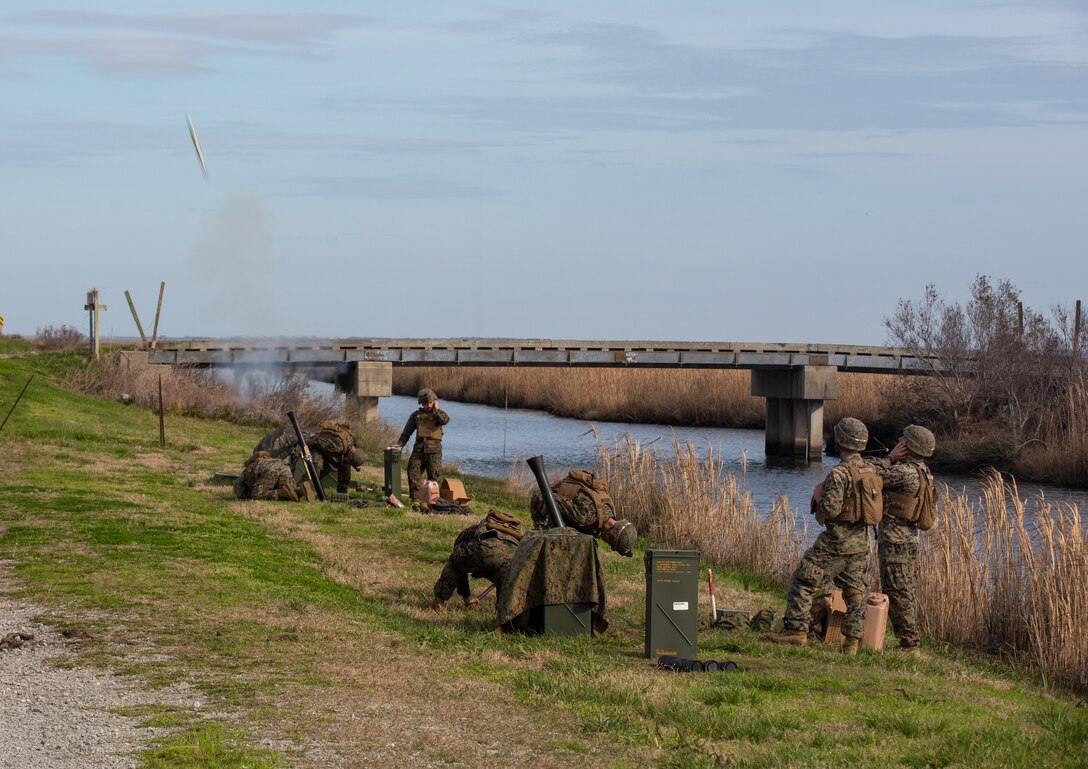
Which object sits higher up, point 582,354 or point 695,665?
point 582,354

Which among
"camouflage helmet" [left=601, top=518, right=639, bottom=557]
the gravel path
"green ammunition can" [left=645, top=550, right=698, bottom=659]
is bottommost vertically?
the gravel path

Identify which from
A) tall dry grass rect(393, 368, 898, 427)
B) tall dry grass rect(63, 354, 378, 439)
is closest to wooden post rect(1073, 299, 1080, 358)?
tall dry grass rect(393, 368, 898, 427)

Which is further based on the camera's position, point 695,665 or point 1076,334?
point 1076,334

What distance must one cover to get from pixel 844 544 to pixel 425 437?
9201 millimetres

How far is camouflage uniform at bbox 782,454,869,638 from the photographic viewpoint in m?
11.5

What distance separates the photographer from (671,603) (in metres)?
10.2

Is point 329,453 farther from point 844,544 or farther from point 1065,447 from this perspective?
point 1065,447

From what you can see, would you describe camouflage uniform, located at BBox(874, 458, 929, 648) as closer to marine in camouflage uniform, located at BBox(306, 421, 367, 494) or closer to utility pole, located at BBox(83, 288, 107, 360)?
marine in camouflage uniform, located at BBox(306, 421, 367, 494)

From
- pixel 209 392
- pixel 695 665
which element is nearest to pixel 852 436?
pixel 695 665

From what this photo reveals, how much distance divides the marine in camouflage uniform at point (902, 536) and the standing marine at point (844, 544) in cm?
39

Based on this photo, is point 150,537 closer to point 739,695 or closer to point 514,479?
point 739,695

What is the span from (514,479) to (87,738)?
63.9ft

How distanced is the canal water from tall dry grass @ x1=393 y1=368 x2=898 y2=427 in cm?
83

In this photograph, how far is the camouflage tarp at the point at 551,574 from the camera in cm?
1066
